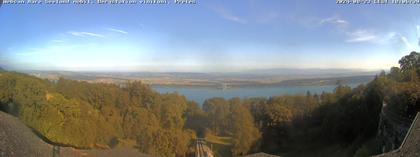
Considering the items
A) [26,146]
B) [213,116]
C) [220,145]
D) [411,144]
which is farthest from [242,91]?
[26,146]

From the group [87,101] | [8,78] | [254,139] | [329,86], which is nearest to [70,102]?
[87,101]

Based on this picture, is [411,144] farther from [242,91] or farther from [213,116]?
[213,116]

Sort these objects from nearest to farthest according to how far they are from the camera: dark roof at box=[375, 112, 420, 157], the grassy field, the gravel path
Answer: dark roof at box=[375, 112, 420, 157], the gravel path, the grassy field

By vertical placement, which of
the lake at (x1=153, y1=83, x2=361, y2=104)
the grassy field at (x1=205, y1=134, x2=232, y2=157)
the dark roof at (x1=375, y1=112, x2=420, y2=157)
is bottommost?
the grassy field at (x1=205, y1=134, x2=232, y2=157)

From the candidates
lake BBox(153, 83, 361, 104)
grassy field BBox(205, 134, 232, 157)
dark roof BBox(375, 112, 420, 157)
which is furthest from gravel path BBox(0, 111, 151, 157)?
dark roof BBox(375, 112, 420, 157)

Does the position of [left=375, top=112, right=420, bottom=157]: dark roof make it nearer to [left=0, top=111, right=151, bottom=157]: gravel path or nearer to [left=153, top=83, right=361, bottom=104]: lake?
[left=153, top=83, right=361, bottom=104]: lake

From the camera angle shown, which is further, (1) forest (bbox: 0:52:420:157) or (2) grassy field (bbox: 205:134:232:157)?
(2) grassy field (bbox: 205:134:232:157)

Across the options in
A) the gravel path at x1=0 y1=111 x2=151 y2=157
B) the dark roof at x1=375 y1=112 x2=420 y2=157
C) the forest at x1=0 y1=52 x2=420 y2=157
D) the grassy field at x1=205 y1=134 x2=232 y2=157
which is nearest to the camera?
the dark roof at x1=375 y1=112 x2=420 y2=157
